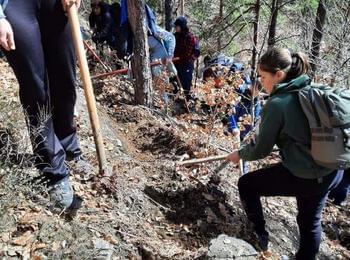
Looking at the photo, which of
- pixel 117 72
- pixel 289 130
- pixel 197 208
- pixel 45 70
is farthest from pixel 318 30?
pixel 45 70

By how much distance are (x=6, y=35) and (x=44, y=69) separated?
46 centimetres

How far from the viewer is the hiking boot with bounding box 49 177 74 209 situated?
3070mm

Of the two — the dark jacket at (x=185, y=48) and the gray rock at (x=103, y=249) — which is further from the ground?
the dark jacket at (x=185, y=48)

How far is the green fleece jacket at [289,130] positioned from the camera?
287 cm

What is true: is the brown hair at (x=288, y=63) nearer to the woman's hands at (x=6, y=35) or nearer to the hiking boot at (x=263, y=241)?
the hiking boot at (x=263, y=241)

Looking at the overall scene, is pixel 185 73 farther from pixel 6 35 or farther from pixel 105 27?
pixel 6 35

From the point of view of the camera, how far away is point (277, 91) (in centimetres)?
294

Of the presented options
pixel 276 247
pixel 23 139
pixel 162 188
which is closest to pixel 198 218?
pixel 162 188

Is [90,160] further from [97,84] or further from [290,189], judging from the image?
[97,84]

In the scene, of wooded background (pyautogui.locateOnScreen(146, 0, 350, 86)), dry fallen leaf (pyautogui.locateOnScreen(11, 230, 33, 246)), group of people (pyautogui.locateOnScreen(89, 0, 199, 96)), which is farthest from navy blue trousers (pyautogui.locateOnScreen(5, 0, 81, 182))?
wooded background (pyautogui.locateOnScreen(146, 0, 350, 86))

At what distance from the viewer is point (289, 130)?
2893mm

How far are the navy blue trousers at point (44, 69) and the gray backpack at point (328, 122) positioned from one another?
1.75 m

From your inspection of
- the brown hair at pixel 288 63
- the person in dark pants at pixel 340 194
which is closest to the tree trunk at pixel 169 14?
the person in dark pants at pixel 340 194

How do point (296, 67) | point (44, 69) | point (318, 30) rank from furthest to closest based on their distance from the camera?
point (318, 30) < point (296, 67) < point (44, 69)
